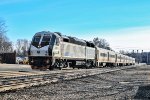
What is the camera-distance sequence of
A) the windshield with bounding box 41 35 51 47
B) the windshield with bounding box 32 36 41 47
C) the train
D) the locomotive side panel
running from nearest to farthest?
the train
the windshield with bounding box 41 35 51 47
the windshield with bounding box 32 36 41 47
the locomotive side panel

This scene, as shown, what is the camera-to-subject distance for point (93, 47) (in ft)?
162

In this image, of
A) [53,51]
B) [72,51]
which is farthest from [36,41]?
[72,51]

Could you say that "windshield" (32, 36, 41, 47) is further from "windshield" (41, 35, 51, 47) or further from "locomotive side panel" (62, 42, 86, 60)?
"locomotive side panel" (62, 42, 86, 60)

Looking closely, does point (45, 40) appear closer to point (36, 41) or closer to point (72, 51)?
point (36, 41)

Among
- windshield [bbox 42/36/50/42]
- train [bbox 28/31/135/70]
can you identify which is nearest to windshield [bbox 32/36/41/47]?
train [bbox 28/31/135/70]

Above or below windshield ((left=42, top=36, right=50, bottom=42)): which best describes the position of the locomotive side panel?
below

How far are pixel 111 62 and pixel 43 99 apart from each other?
53775 mm

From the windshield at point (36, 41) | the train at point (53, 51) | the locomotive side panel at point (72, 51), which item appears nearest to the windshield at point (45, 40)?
the train at point (53, 51)

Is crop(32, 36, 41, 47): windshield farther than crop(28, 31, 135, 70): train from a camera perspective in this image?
Yes

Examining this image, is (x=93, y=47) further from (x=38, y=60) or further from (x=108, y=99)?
(x=108, y=99)

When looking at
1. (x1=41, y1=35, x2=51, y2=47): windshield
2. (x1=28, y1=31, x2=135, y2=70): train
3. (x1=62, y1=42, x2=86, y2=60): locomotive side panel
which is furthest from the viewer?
(x1=62, y1=42, x2=86, y2=60): locomotive side panel

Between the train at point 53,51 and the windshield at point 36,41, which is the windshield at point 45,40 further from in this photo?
the windshield at point 36,41

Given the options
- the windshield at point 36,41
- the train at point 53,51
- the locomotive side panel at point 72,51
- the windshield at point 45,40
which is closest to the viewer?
the train at point 53,51

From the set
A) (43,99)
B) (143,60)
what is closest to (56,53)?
(43,99)
